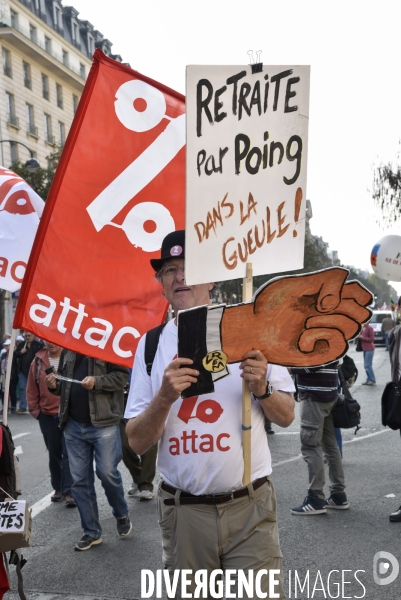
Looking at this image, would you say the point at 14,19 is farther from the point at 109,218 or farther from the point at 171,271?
the point at 171,271

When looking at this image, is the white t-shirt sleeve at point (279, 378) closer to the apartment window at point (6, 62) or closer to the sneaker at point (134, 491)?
the sneaker at point (134, 491)

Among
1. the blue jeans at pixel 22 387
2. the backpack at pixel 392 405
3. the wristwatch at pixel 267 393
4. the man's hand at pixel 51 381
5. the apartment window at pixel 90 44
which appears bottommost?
the blue jeans at pixel 22 387

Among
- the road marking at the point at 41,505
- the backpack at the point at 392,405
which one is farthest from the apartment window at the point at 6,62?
the backpack at the point at 392,405

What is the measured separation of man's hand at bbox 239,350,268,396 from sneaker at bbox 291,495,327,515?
4.07 m

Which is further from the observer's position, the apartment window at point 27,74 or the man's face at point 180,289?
the apartment window at point 27,74

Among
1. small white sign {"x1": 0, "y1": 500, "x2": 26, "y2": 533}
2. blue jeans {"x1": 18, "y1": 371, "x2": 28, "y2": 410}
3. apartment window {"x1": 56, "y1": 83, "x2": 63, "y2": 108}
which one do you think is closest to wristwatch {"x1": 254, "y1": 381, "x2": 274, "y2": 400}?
small white sign {"x1": 0, "y1": 500, "x2": 26, "y2": 533}

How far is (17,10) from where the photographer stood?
48.8 meters

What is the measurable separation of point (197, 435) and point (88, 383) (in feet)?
10.1

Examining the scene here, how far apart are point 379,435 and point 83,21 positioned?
181 ft

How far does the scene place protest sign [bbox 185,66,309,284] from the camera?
2949 mm

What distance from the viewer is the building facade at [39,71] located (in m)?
47.4

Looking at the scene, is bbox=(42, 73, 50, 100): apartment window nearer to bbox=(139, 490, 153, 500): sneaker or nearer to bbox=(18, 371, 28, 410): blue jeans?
bbox=(18, 371, 28, 410): blue jeans

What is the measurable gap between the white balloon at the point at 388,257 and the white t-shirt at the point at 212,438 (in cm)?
1054

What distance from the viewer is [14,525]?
357 centimetres
